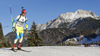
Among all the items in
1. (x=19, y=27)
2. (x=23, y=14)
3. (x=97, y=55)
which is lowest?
(x=97, y=55)

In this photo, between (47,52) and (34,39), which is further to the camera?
(34,39)

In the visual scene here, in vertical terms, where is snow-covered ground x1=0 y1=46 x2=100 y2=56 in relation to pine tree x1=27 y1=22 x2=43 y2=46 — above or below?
below

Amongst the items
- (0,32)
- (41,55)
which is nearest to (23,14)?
(41,55)

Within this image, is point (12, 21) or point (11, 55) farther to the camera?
point (12, 21)

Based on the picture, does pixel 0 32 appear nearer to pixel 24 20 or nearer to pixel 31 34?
pixel 31 34

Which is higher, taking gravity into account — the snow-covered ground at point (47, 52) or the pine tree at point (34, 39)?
the pine tree at point (34, 39)

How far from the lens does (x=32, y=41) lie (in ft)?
135

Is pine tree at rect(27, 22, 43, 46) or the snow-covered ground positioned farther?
pine tree at rect(27, 22, 43, 46)

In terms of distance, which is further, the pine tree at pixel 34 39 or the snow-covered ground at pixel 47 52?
the pine tree at pixel 34 39

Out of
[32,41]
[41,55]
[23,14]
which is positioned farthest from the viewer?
[32,41]

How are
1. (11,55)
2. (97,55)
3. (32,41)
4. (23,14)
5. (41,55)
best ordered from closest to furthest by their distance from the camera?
(11,55), (41,55), (23,14), (97,55), (32,41)

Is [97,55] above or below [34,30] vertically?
below

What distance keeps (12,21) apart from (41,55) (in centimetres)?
282

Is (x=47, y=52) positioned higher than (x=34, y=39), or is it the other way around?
(x=34, y=39)
